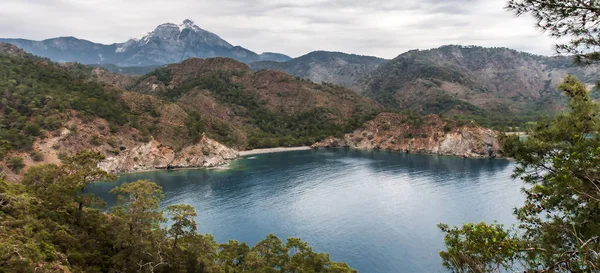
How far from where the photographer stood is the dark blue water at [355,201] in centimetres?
4359

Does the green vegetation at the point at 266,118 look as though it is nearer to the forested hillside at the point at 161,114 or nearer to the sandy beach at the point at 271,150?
the forested hillside at the point at 161,114

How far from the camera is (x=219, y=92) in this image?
162625 mm

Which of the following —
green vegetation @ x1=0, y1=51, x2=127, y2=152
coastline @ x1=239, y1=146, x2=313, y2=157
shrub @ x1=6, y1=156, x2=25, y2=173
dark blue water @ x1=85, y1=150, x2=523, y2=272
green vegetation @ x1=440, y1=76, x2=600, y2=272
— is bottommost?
dark blue water @ x1=85, y1=150, x2=523, y2=272

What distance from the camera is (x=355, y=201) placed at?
63656 mm

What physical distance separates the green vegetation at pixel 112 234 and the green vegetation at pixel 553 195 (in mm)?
15397

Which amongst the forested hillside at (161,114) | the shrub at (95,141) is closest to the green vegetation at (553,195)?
the forested hillside at (161,114)

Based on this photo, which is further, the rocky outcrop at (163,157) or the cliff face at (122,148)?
the rocky outcrop at (163,157)

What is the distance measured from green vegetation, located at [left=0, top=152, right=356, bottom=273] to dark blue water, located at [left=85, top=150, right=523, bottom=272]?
14318 millimetres

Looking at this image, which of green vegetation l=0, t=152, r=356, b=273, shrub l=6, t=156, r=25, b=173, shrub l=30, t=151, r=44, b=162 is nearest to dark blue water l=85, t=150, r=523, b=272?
shrub l=30, t=151, r=44, b=162

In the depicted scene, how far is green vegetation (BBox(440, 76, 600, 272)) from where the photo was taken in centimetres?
985

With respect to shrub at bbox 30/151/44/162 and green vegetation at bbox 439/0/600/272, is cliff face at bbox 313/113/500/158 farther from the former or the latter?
green vegetation at bbox 439/0/600/272

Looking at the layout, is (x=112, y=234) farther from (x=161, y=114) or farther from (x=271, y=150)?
(x=271, y=150)

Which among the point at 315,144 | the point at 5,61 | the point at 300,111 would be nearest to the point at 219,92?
the point at 300,111

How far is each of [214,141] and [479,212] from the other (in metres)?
75.7
